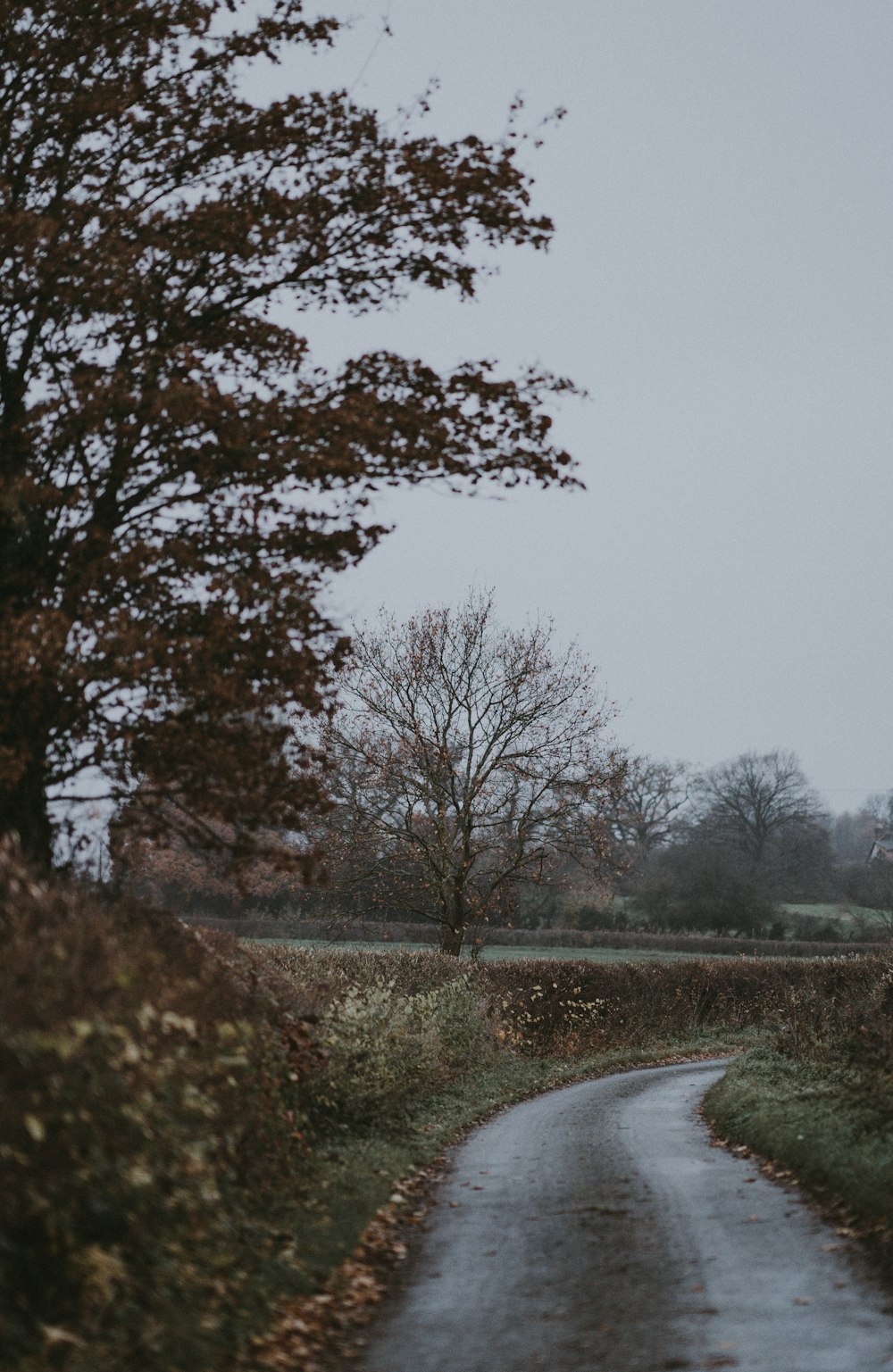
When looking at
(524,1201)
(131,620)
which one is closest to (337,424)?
(131,620)

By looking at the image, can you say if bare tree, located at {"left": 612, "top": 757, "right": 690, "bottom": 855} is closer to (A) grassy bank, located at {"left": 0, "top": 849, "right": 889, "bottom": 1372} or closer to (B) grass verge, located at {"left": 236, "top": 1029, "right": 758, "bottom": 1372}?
(B) grass verge, located at {"left": 236, "top": 1029, "right": 758, "bottom": 1372}

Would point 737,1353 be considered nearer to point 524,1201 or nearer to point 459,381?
Result: point 524,1201

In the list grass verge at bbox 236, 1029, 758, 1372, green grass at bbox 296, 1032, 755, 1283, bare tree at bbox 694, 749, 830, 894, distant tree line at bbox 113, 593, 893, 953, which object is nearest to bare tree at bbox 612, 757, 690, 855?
bare tree at bbox 694, 749, 830, 894

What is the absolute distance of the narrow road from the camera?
19.7 ft

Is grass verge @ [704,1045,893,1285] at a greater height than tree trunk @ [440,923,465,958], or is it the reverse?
tree trunk @ [440,923,465,958]

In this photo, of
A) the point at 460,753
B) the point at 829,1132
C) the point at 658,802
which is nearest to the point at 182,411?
the point at 829,1132

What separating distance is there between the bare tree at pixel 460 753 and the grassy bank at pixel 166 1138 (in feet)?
48.8

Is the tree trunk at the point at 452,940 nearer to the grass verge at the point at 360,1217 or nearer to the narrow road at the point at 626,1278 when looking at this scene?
the grass verge at the point at 360,1217

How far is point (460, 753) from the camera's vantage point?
29344 mm

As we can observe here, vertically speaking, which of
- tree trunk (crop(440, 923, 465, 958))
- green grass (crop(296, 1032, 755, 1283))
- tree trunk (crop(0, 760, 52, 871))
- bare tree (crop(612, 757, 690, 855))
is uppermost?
bare tree (crop(612, 757, 690, 855))

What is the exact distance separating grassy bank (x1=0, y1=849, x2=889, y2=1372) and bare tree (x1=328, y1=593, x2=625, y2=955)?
1486cm

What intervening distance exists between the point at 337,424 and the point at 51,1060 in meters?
4.78

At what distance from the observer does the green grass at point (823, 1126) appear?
9.03m

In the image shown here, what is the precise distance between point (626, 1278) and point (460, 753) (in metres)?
22.1
